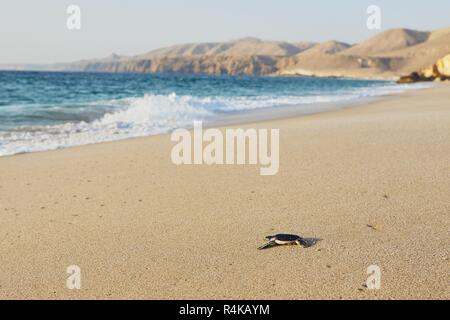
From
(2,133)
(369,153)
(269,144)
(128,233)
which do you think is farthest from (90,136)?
(128,233)

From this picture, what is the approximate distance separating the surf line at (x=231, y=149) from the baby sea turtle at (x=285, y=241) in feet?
7.86

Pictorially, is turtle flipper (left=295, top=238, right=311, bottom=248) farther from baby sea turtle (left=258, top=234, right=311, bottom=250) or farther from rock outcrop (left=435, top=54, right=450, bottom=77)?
rock outcrop (left=435, top=54, right=450, bottom=77)

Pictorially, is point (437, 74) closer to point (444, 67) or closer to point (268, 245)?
point (444, 67)

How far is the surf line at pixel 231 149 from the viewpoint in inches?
280

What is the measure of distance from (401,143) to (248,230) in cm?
463

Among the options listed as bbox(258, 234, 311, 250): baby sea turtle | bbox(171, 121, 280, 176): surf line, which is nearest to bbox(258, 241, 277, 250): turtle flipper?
bbox(258, 234, 311, 250): baby sea turtle

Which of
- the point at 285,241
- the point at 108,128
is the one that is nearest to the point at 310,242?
the point at 285,241

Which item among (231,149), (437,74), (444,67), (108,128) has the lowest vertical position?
(108,128)

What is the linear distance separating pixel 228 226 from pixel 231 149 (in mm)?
3934

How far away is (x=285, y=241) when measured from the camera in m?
3.79

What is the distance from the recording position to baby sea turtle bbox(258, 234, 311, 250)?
380 centimetres

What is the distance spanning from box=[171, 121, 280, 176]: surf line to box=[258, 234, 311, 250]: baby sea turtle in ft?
7.86
